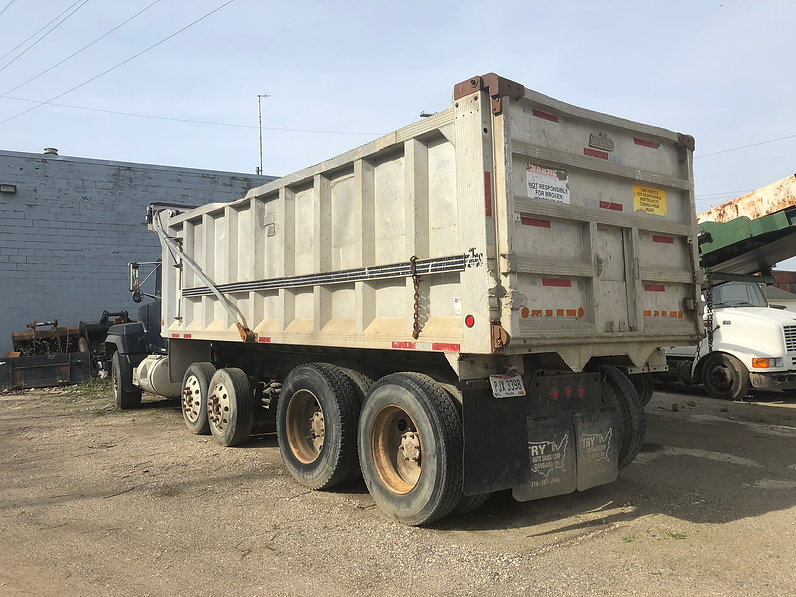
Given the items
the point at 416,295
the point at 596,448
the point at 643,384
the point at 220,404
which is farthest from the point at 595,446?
the point at 220,404

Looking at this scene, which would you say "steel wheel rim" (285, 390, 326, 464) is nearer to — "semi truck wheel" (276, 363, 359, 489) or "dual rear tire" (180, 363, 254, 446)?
"semi truck wheel" (276, 363, 359, 489)

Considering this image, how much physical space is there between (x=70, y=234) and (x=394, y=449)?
15.3 metres

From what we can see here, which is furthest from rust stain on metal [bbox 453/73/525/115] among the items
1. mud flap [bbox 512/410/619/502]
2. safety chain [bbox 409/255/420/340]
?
mud flap [bbox 512/410/619/502]

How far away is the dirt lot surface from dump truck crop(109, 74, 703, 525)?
34 cm

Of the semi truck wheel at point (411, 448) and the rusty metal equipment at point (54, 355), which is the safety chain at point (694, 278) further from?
the rusty metal equipment at point (54, 355)

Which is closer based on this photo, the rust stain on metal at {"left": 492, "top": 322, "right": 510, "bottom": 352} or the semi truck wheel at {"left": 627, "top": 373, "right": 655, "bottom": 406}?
the rust stain on metal at {"left": 492, "top": 322, "right": 510, "bottom": 352}

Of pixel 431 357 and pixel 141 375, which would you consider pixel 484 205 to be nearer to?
pixel 431 357

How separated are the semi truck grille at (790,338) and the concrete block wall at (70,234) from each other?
16177 millimetres

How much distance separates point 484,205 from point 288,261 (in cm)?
285

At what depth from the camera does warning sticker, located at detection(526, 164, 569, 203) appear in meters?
4.46

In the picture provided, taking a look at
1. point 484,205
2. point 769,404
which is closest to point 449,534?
point 484,205

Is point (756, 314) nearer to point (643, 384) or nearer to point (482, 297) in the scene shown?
point (643, 384)

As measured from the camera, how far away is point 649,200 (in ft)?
17.8

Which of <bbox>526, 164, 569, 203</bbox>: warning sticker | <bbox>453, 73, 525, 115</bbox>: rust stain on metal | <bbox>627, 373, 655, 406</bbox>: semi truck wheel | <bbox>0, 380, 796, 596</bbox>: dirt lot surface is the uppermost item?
<bbox>453, 73, 525, 115</bbox>: rust stain on metal
